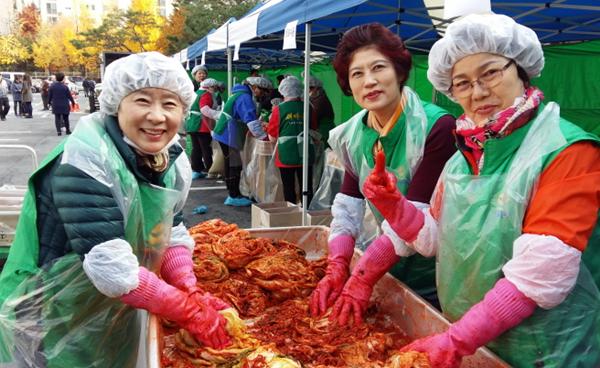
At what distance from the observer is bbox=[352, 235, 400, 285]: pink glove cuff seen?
2443 mm

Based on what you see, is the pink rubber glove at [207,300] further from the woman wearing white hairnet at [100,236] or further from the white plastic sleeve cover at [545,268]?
the white plastic sleeve cover at [545,268]

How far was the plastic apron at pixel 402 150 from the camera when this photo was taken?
2.52 metres

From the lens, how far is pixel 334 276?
104 inches

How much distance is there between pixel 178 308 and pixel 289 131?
18.1 ft

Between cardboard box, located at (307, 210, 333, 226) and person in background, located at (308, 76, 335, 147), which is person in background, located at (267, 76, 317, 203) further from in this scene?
cardboard box, located at (307, 210, 333, 226)

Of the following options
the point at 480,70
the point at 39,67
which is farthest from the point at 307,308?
the point at 39,67

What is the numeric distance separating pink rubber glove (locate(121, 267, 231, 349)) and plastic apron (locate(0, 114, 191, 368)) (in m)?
0.24

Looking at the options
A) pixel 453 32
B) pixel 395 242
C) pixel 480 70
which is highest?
pixel 453 32

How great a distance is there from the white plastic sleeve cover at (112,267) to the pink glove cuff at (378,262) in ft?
3.47

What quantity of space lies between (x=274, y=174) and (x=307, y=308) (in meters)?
5.61

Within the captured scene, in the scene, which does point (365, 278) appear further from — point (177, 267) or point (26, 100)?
point (26, 100)

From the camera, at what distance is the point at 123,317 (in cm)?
237

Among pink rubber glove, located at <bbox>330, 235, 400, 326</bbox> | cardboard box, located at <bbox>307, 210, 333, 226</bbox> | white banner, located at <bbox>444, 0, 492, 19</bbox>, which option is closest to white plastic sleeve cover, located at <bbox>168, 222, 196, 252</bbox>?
pink rubber glove, located at <bbox>330, 235, 400, 326</bbox>

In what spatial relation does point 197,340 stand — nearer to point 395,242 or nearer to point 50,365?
point 50,365
